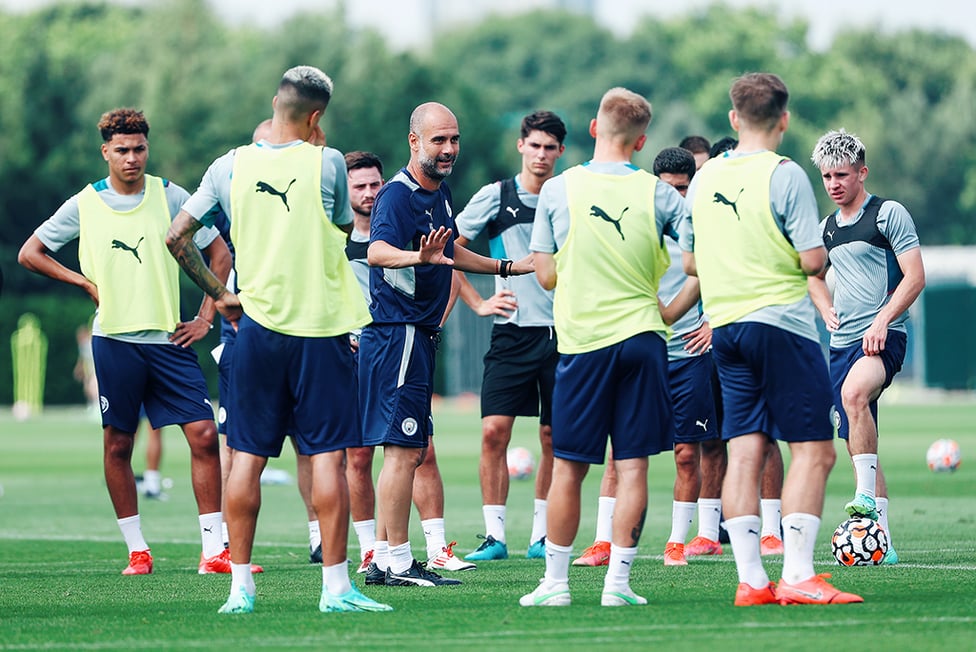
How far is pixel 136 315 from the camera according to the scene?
1012 centimetres

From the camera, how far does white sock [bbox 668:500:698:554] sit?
411 inches

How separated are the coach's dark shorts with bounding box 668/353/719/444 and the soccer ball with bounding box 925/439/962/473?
26.9ft

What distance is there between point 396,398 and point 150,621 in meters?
2.06

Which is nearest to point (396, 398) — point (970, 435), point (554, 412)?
point (554, 412)

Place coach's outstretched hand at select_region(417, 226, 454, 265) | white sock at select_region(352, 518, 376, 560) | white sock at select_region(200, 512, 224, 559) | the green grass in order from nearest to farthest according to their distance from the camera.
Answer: the green grass < coach's outstretched hand at select_region(417, 226, 454, 265) < white sock at select_region(352, 518, 376, 560) < white sock at select_region(200, 512, 224, 559)

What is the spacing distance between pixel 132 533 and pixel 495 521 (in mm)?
2319

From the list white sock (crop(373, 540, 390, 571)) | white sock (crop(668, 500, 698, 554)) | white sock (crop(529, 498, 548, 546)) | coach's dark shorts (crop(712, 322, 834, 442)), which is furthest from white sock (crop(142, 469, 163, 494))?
coach's dark shorts (crop(712, 322, 834, 442))

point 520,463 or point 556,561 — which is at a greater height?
point 520,463

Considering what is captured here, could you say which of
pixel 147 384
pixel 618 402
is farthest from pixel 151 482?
pixel 618 402

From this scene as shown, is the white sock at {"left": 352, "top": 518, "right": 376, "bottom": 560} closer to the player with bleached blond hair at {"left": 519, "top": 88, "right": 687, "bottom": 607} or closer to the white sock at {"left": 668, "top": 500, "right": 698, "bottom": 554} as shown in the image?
the white sock at {"left": 668, "top": 500, "right": 698, "bottom": 554}

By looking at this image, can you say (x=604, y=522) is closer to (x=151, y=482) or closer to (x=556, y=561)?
(x=556, y=561)

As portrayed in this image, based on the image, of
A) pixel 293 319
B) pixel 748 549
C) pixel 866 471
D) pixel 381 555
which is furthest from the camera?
pixel 866 471

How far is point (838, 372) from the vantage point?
10820 millimetres

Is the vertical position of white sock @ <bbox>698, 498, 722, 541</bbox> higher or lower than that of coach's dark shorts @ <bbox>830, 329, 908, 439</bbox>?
lower
